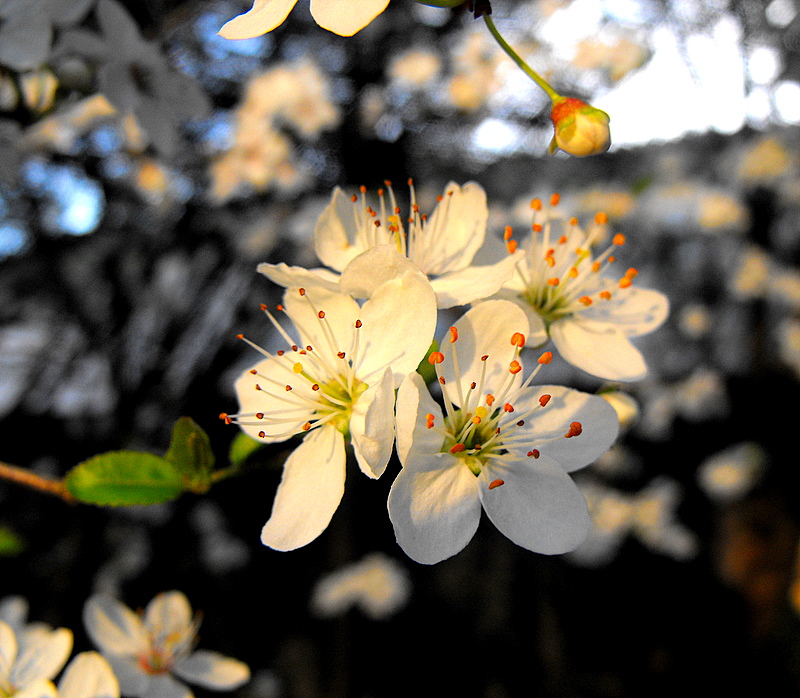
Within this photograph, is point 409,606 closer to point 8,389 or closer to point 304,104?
point 8,389

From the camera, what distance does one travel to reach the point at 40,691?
548mm

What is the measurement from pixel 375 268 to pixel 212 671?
0.56 meters

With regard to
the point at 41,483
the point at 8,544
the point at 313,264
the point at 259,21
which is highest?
the point at 259,21

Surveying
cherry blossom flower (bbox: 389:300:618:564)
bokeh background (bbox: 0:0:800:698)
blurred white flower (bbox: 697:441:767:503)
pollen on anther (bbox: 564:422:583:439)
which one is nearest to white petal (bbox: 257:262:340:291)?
cherry blossom flower (bbox: 389:300:618:564)

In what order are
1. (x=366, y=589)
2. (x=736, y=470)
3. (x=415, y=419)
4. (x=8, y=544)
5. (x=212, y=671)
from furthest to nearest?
(x=736, y=470) < (x=366, y=589) < (x=8, y=544) < (x=212, y=671) < (x=415, y=419)

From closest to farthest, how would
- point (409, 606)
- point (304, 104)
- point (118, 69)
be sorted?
point (118, 69) → point (304, 104) → point (409, 606)

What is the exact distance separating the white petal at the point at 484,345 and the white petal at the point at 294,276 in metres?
0.11

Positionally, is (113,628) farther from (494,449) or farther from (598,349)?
(598,349)

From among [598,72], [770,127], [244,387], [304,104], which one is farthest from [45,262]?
[770,127]

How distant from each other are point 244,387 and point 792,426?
2.87 meters

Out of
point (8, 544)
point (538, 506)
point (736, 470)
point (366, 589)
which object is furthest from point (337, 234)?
point (736, 470)

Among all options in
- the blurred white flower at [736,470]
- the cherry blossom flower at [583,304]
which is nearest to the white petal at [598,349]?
the cherry blossom flower at [583,304]

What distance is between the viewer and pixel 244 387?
61cm

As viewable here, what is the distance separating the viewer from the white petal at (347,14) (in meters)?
0.43
